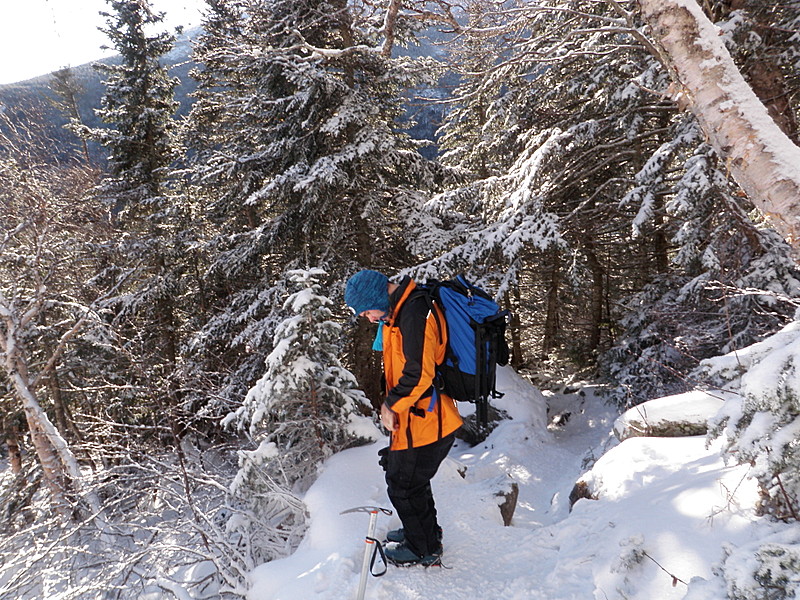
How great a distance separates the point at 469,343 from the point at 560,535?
6.76 feet

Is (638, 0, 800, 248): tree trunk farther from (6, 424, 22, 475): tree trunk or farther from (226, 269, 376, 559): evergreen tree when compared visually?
(6, 424, 22, 475): tree trunk

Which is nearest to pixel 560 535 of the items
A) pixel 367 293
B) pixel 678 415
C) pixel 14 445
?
pixel 678 415

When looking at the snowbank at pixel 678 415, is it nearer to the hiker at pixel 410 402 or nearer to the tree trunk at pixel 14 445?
the hiker at pixel 410 402

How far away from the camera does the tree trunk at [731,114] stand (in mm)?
2482

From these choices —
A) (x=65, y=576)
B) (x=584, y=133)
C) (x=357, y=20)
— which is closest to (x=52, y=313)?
(x=65, y=576)

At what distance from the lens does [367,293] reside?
3215mm

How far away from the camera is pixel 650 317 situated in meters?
8.48

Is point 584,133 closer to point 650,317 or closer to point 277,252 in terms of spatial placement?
point 650,317

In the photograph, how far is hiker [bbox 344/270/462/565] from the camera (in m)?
3.08

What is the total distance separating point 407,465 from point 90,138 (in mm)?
14956

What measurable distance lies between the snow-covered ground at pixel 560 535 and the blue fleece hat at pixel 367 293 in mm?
2091

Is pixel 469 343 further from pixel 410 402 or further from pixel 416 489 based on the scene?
pixel 416 489

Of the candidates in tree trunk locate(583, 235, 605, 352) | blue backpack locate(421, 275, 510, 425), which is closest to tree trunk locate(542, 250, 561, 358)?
tree trunk locate(583, 235, 605, 352)

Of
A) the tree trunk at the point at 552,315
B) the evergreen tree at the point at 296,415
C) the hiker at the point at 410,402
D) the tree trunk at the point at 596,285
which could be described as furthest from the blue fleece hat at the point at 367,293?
the tree trunk at the point at 552,315
